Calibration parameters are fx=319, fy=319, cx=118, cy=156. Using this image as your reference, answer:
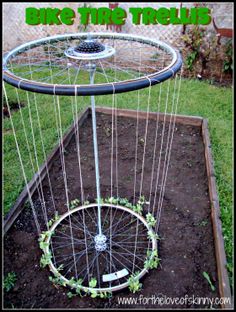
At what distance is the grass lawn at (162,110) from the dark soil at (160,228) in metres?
0.16

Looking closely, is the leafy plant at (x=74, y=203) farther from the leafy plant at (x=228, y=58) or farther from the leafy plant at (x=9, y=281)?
the leafy plant at (x=228, y=58)

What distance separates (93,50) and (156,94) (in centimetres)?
315

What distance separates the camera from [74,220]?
285 cm

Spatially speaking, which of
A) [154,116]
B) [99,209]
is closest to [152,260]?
[99,209]

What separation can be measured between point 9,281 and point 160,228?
1.28 metres

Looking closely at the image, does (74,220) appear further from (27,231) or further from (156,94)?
(156,94)

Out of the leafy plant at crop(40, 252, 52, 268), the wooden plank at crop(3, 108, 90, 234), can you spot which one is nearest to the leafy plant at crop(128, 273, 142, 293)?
the leafy plant at crop(40, 252, 52, 268)

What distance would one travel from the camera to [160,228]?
9.13 feet

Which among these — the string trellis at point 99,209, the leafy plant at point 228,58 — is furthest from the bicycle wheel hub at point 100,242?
the leafy plant at point 228,58

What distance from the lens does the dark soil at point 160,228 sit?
90.0 inches

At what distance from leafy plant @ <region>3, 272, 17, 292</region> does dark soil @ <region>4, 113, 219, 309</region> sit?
0.11 feet

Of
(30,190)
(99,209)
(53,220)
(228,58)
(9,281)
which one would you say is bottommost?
(9,281)

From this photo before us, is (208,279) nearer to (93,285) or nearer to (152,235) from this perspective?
(152,235)

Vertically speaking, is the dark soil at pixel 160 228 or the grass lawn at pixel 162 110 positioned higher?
the grass lawn at pixel 162 110
